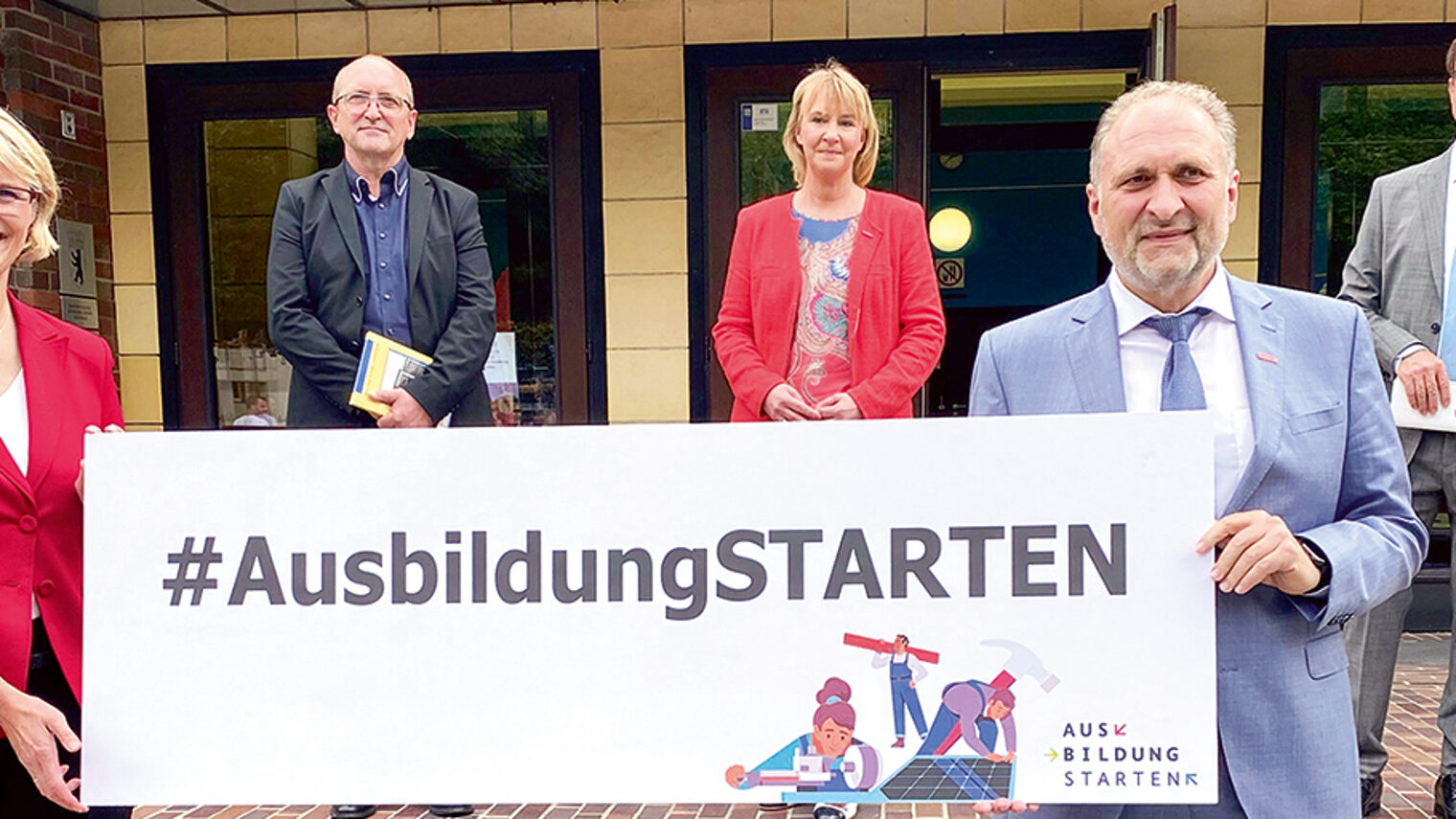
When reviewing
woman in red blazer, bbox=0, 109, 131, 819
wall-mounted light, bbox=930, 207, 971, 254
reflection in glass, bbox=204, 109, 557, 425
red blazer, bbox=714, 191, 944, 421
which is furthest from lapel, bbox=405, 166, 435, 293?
wall-mounted light, bbox=930, 207, 971, 254

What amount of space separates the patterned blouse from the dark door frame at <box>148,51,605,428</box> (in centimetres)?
257

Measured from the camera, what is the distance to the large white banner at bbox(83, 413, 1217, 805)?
151cm

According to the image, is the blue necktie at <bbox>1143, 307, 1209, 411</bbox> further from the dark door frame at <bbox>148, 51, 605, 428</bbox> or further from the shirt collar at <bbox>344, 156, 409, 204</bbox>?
the dark door frame at <bbox>148, 51, 605, 428</bbox>

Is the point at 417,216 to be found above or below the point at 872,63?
below

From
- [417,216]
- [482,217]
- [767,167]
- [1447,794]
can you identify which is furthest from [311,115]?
[1447,794]

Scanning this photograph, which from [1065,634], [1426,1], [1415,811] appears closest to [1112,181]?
[1065,634]

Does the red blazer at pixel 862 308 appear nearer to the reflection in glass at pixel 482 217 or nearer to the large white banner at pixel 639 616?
the large white banner at pixel 639 616

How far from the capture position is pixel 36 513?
160 centimetres

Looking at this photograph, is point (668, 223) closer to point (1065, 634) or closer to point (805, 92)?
point (805, 92)

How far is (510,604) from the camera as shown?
157 centimetres

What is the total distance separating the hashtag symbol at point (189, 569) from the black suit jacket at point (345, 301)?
100cm

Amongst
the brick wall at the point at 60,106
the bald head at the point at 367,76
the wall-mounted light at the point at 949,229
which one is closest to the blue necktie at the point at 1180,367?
the bald head at the point at 367,76

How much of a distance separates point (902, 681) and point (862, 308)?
4.72ft

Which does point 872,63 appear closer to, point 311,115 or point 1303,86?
point 1303,86
